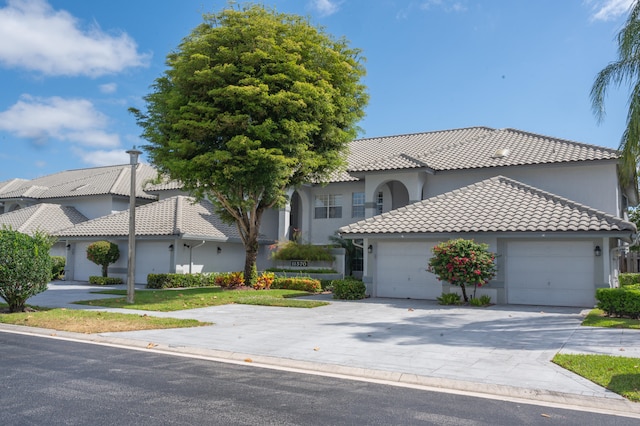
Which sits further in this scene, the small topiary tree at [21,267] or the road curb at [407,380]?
the small topiary tree at [21,267]

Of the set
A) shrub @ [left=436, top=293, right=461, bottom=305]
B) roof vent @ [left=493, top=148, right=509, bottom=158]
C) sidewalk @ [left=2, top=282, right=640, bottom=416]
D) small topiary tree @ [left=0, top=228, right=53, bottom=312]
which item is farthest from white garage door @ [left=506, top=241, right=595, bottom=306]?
small topiary tree @ [left=0, top=228, right=53, bottom=312]

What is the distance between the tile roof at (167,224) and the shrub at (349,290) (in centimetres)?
1074

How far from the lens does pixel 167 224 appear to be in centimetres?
2902

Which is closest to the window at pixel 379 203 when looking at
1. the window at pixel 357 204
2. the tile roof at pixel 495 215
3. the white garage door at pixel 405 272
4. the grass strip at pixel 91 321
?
the window at pixel 357 204

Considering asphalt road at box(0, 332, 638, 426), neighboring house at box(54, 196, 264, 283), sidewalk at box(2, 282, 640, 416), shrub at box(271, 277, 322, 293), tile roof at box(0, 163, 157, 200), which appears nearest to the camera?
asphalt road at box(0, 332, 638, 426)

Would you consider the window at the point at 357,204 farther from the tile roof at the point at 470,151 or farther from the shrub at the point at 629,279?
the shrub at the point at 629,279

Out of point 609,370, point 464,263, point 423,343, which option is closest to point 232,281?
point 464,263

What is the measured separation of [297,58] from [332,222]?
39.0 feet

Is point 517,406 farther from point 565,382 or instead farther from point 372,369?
point 372,369

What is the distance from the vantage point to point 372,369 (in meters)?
8.62

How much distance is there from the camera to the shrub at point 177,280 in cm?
2650

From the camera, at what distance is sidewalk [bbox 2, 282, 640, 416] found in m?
7.84

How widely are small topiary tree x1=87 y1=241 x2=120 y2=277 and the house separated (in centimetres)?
67

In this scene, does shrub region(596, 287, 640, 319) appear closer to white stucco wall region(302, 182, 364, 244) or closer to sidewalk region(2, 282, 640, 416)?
sidewalk region(2, 282, 640, 416)
